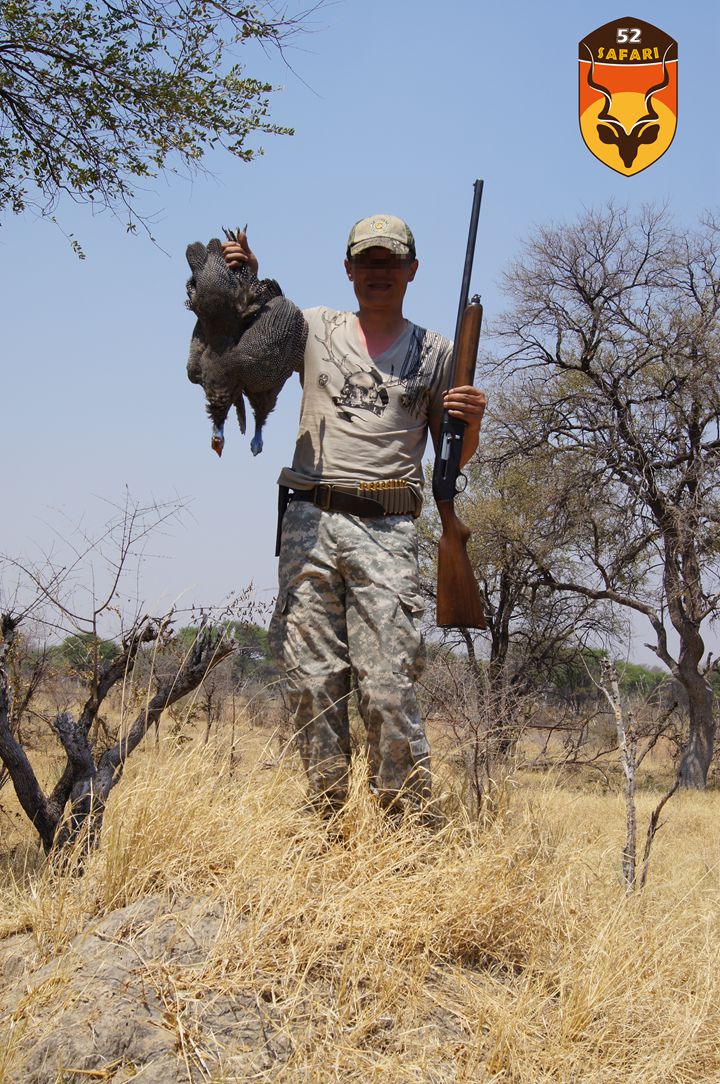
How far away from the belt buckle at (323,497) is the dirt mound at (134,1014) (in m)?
1.54

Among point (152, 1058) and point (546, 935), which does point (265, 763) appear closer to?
point (546, 935)

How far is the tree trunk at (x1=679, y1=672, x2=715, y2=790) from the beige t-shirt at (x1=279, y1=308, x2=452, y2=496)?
14.6m

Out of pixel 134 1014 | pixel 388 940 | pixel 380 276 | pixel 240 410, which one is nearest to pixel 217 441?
pixel 240 410

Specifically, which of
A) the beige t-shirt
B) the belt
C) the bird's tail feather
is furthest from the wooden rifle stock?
the bird's tail feather

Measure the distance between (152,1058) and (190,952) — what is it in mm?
347

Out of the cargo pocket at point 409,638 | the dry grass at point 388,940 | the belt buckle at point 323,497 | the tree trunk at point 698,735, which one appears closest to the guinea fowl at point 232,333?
the belt buckle at point 323,497

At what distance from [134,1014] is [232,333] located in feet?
7.48

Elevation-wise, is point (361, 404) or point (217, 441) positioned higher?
point (361, 404)

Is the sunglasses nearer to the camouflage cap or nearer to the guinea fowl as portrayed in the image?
the camouflage cap

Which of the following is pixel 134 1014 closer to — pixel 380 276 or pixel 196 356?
pixel 196 356

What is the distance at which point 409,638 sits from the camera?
369 centimetres

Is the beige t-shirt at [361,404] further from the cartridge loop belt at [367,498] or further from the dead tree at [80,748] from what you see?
the dead tree at [80,748]

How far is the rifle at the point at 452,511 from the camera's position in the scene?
3910 millimetres

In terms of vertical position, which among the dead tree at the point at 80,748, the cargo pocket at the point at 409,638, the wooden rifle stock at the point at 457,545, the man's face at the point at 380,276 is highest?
the man's face at the point at 380,276
